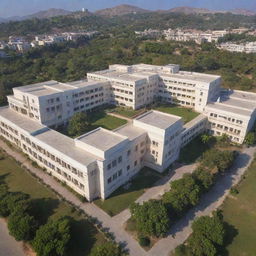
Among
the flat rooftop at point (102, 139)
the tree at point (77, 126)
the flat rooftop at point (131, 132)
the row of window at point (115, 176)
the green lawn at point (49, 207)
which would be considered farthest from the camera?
the tree at point (77, 126)

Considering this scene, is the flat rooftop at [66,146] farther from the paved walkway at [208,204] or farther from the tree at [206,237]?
the tree at [206,237]

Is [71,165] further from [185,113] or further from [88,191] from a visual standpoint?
[185,113]

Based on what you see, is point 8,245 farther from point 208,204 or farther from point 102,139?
point 208,204

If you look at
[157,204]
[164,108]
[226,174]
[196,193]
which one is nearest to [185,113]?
[164,108]

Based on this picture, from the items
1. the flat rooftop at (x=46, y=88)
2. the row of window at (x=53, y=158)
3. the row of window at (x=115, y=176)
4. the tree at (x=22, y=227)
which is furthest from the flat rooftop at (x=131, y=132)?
the flat rooftop at (x=46, y=88)

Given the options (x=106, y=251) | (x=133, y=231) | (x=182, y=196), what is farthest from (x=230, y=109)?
(x=106, y=251)

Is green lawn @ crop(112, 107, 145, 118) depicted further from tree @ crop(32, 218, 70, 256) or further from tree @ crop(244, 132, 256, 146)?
tree @ crop(32, 218, 70, 256)
